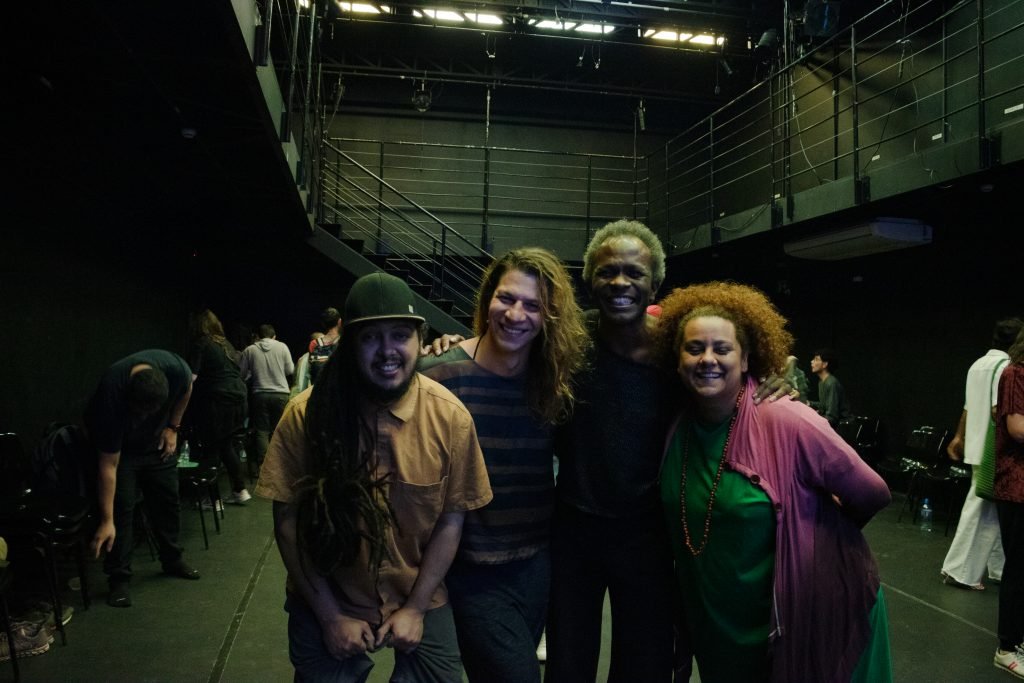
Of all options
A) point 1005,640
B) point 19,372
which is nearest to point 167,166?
point 19,372

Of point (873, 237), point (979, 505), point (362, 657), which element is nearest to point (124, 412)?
point (362, 657)

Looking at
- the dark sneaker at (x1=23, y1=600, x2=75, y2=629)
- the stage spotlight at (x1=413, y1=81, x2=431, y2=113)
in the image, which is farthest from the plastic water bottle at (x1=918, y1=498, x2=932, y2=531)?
the stage spotlight at (x1=413, y1=81, x2=431, y2=113)

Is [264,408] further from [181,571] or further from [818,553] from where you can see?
[818,553]

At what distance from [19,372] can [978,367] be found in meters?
6.14

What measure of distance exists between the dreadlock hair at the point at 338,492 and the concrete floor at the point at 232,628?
6.17 ft

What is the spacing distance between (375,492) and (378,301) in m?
0.45

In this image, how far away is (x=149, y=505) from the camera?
13.8 ft

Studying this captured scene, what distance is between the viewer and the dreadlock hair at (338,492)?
62.4 inches

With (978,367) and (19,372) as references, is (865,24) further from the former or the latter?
(19,372)

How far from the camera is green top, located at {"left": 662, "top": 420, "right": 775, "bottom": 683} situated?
1815 millimetres

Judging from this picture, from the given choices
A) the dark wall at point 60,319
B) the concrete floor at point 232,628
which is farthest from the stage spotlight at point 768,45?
the dark wall at point 60,319

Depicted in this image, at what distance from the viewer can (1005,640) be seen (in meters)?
3.29

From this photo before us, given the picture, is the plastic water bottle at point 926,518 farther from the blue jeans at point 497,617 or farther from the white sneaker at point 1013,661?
the blue jeans at point 497,617

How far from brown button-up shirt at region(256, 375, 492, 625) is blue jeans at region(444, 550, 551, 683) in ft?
0.46
